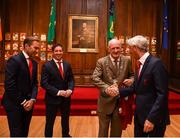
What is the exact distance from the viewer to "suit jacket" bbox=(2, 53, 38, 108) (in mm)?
3645

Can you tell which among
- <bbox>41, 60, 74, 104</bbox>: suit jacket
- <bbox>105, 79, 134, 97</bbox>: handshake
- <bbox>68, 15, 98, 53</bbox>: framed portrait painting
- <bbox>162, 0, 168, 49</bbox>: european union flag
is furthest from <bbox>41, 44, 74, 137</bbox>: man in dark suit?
<bbox>162, 0, 168, 49</bbox>: european union flag

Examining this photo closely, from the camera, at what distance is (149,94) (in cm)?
305

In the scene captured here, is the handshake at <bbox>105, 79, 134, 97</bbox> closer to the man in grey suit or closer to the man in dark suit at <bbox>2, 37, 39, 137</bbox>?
the man in grey suit

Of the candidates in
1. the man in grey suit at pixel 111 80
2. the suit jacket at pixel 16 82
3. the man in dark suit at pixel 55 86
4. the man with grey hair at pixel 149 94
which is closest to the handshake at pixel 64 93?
the man in dark suit at pixel 55 86

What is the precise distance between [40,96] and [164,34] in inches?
181

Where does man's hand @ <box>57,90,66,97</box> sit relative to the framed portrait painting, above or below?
below

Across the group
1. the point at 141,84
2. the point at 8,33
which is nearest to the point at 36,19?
the point at 8,33

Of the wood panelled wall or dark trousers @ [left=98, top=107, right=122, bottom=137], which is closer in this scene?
dark trousers @ [left=98, top=107, right=122, bottom=137]

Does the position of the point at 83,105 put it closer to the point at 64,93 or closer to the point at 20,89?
the point at 64,93

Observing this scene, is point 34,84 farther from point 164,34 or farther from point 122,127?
point 164,34

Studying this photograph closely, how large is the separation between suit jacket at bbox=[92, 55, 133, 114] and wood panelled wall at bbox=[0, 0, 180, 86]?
636 centimetres

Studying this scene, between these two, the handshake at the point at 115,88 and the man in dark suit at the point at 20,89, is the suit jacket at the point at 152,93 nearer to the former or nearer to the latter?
the handshake at the point at 115,88

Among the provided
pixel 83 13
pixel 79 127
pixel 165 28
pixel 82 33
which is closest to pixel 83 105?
pixel 79 127

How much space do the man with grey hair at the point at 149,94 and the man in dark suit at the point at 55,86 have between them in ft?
6.10
